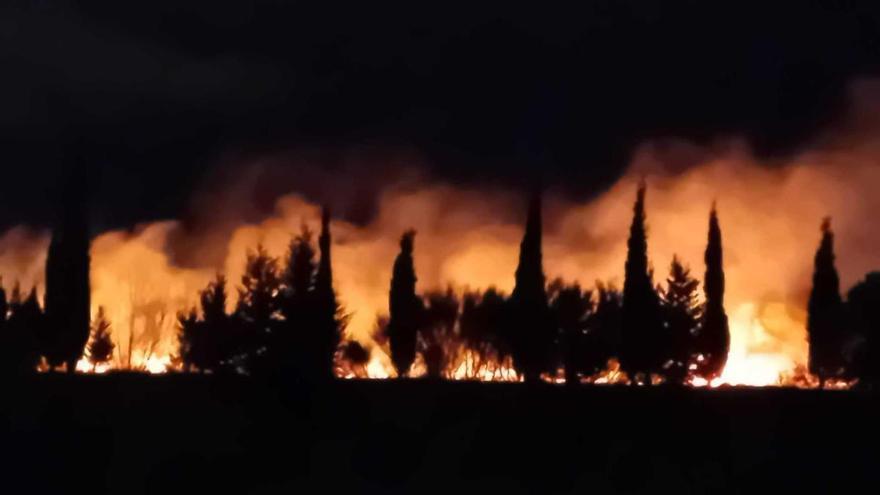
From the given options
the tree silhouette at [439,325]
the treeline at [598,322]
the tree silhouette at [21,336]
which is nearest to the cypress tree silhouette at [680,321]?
the treeline at [598,322]

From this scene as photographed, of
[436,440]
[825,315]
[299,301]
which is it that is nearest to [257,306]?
[299,301]

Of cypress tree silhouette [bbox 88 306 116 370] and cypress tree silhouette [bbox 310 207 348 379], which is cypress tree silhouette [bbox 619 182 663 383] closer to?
cypress tree silhouette [bbox 310 207 348 379]

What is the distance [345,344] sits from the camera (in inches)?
1796

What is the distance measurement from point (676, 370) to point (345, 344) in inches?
449

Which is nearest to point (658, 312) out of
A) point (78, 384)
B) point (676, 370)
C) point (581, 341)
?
point (676, 370)

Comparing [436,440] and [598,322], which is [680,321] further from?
[436,440]

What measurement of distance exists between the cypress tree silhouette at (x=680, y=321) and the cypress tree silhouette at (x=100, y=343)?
23816 millimetres

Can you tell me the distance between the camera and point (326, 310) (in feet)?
132

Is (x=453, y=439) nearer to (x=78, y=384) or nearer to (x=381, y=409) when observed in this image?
(x=381, y=409)

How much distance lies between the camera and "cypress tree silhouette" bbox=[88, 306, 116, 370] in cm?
5456

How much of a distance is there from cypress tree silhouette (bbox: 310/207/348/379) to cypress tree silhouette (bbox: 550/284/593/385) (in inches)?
290

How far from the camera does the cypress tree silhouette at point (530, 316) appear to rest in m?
40.0

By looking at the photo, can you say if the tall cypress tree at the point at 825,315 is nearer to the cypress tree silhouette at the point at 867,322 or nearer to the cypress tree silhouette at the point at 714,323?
the cypress tree silhouette at the point at 867,322

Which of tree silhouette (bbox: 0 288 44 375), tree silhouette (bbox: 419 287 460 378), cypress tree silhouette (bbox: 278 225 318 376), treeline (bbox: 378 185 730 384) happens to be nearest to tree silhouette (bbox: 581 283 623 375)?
treeline (bbox: 378 185 730 384)
